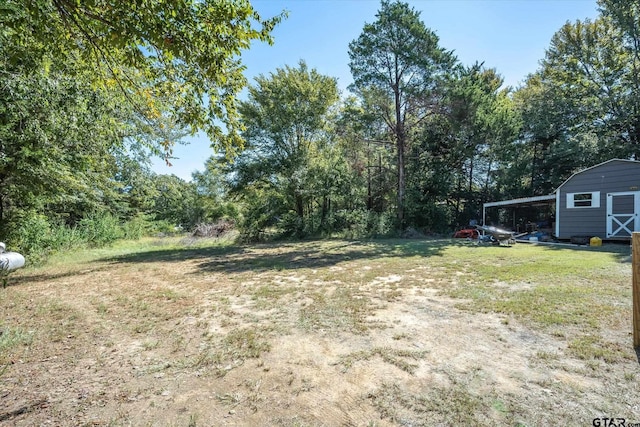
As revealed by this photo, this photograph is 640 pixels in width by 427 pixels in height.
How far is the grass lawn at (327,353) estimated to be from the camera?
184 cm

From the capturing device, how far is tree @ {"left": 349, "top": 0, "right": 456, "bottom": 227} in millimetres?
13758

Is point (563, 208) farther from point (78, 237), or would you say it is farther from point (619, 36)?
point (78, 237)

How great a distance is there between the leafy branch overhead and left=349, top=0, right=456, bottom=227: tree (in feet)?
42.8

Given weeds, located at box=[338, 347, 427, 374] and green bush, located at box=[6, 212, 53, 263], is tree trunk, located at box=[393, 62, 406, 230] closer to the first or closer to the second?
weeds, located at box=[338, 347, 427, 374]

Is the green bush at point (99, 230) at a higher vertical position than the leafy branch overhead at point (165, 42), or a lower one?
lower

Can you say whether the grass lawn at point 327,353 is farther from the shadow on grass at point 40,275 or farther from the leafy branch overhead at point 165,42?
the leafy branch overhead at point 165,42

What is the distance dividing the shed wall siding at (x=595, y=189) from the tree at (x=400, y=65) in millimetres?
6687

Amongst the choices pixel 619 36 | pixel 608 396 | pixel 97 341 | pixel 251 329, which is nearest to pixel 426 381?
pixel 608 396

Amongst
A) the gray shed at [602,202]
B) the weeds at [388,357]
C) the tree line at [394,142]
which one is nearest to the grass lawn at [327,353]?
the weeds at [388,357]

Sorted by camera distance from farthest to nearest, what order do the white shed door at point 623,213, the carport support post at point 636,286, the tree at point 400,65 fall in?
1. the tree at point 400,65
2. the white shed door at point 623,213
3. the carport support post at point 636,286

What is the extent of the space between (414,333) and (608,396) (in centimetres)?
143

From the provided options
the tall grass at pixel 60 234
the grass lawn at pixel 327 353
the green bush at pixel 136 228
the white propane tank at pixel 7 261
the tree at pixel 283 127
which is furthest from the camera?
the green bush at pixel 136 228

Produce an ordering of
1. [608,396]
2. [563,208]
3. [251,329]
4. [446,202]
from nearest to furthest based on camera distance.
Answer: [608,396]
[251,329]
[563,208]
[446,202]

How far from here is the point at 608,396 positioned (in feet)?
6.16
